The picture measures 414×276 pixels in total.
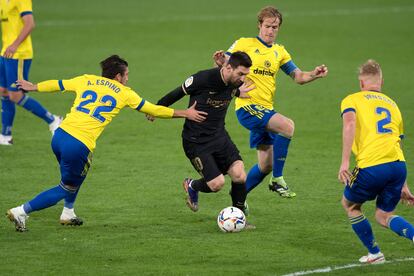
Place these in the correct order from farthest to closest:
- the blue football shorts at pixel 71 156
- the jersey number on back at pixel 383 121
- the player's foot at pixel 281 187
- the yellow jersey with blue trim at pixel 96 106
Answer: the player's foot at pixel 281 187
the yellow jersey with blue trim at pixel 96 106
the blue football shorts at pixel 71 156
the jersey number on back at pixel 383 121

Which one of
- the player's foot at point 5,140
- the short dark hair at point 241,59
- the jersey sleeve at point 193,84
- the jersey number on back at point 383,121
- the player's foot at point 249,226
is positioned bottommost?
the player's foot at point 5,140

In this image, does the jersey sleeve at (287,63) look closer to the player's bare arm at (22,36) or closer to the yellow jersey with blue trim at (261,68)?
the yellow jersey with blue trim at (261,68)

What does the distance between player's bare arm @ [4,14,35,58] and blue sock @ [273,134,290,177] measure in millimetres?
5125

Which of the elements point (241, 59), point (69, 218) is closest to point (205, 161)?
point (241, 59)

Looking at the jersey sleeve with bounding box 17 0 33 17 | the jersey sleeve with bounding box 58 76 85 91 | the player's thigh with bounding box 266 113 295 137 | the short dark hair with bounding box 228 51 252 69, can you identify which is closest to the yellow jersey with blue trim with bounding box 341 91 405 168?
the short dark hair with bounding box 228 51 252 69

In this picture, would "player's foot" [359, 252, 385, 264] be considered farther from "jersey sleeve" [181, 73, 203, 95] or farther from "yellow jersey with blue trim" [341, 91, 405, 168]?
"jersey sleeve" [181, 73, 203, 95]

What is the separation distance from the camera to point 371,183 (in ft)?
30.2

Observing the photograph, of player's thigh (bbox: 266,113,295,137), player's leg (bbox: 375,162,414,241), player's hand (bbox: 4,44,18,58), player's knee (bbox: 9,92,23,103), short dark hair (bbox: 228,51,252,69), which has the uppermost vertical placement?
short dark hair (bbox: 228,51,252,69)

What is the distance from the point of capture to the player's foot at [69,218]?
1109cm

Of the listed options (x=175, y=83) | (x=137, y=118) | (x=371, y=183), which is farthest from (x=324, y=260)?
(x=175, y=83)

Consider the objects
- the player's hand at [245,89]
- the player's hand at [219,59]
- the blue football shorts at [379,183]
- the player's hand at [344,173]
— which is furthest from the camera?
the player's hand at [219,59]

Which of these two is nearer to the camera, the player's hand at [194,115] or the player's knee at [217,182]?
the player's hand at [194,115]

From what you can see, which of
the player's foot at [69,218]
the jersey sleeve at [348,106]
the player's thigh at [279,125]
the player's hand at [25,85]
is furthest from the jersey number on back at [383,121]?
the player's hand at [25,85]

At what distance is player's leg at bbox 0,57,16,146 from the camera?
15.7 meters
